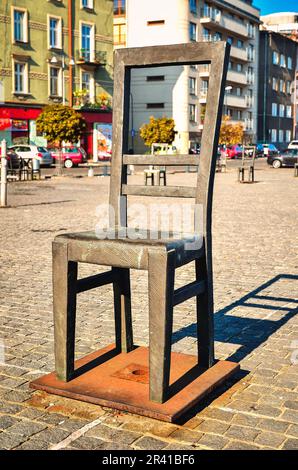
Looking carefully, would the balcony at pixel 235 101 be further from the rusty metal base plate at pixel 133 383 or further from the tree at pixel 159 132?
the rusty metal base plate at pixel 133 383

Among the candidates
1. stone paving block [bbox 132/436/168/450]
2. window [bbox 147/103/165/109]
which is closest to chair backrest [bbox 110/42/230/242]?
stone paving block [bbox 132/436/168/450]

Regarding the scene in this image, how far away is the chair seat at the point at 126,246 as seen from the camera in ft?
10.3

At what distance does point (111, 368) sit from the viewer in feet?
12.3

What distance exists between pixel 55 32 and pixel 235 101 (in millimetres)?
30360

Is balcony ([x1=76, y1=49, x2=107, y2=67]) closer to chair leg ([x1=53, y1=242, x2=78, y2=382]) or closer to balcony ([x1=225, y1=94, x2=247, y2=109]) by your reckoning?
balcony ([x1=225, y1=94, x2=247, y2=109])

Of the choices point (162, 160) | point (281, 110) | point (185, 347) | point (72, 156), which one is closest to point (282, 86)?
point (281, 110)

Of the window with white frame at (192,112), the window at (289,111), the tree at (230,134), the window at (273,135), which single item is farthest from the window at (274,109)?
the window with white frame at (192,112)

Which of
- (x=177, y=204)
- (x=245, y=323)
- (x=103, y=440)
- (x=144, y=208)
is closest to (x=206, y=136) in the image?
(x=103, y=440)

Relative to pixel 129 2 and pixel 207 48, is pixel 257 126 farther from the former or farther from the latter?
pixel 207 48

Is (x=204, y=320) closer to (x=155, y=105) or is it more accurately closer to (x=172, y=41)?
(x=172, y=41)

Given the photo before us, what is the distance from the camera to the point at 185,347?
4422 mm

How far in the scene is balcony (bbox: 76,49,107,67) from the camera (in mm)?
47403

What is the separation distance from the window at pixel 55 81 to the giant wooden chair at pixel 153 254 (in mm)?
43311

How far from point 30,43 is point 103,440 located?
1715 inches
